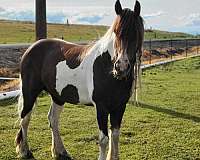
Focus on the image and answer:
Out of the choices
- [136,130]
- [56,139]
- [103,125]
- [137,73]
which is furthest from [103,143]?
[136,130]

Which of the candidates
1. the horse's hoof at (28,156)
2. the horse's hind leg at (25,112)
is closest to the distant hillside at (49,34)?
the horse's hind leg at (25,112)

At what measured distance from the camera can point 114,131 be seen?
5070 millimetres

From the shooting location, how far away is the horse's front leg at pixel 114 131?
4930 millimetres

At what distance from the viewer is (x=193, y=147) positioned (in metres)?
6.26

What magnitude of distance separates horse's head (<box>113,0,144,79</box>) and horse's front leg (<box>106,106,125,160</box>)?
25.0 inches

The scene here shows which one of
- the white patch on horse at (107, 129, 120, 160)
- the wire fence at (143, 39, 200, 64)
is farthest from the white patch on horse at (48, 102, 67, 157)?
the wire fence at (143, 39, 200, 64)

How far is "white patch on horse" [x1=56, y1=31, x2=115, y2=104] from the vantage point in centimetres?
479

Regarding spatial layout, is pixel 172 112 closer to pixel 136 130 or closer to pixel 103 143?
pixel 136 130

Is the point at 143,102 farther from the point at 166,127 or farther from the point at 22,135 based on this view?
the point at 22,135

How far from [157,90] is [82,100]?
736cm

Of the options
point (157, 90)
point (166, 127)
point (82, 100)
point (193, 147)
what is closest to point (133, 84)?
point (82, 100)

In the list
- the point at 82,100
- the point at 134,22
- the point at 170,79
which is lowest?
the point at 170,79

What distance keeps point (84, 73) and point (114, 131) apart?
2.67 ft

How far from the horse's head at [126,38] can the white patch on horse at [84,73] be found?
28cm
